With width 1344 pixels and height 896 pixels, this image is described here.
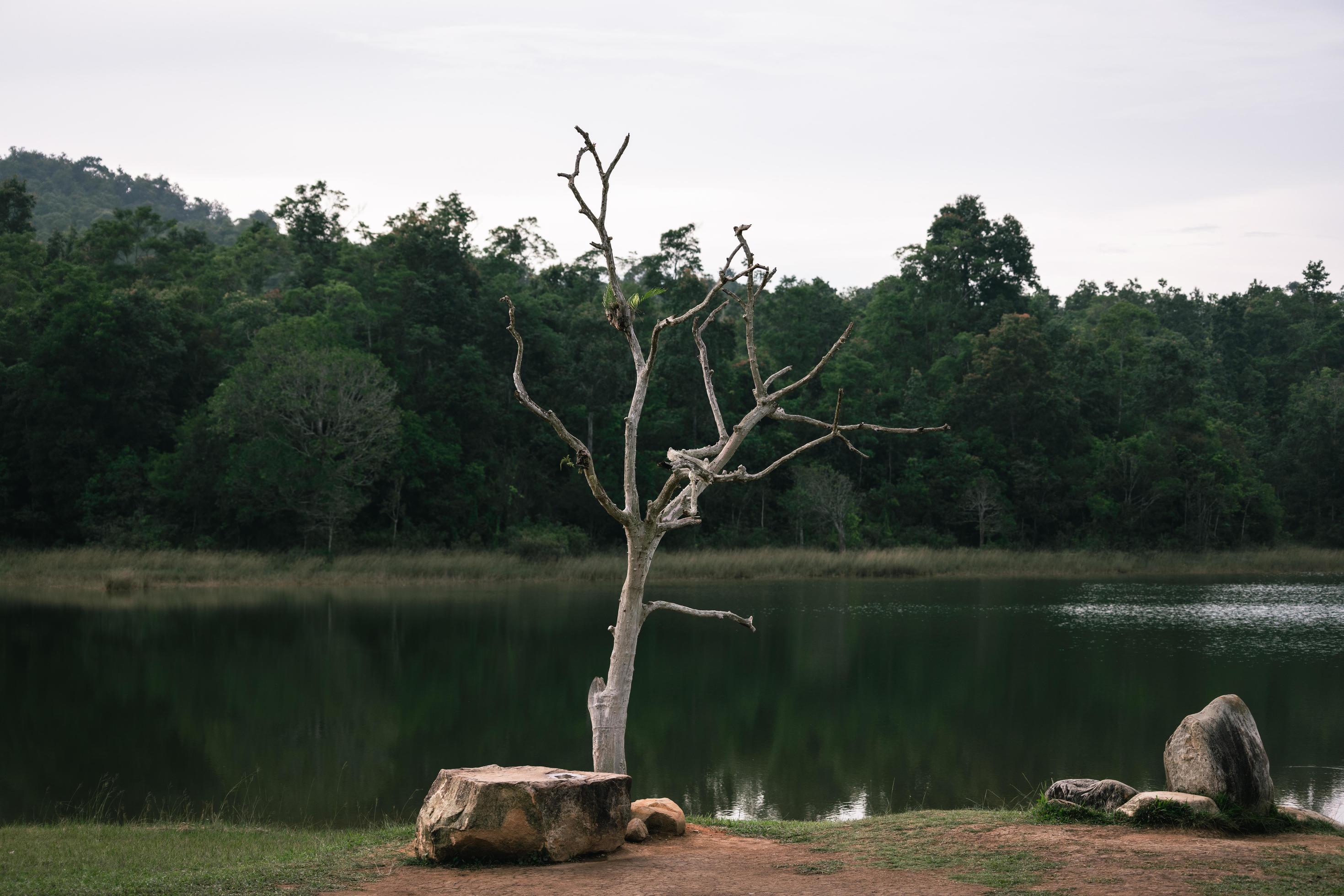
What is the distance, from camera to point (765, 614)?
3016 centimetres

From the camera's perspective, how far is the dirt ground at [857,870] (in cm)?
708

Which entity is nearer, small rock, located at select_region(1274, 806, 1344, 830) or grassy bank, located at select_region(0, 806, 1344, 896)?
grassy bank, located at select_region(0, 806, 1344, 896)

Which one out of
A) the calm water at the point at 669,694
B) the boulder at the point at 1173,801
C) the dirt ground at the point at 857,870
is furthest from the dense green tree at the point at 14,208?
the boulder at the point at 1173,801

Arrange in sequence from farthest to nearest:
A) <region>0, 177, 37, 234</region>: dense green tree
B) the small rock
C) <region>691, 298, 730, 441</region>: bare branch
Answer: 1. <region>0, 177, 37, 234</region>: dense green tree
2. <region>691, 298, 730, 441</region>: bare branch
3. the small rock

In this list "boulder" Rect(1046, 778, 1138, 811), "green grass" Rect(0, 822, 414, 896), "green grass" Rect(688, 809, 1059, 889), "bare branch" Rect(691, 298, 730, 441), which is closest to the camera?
"green grass" Rect(0, 822, 414, 896)

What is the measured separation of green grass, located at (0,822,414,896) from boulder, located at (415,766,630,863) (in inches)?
22.9

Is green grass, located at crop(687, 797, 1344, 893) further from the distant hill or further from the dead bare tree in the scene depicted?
the distant hill

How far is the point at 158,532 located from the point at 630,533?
110 ft

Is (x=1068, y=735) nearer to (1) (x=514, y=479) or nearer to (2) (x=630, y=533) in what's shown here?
(2) (x=630, y=533)

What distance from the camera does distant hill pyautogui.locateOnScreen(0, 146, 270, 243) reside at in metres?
93.4

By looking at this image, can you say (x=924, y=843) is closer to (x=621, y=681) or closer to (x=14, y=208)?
(x=621, y=681)

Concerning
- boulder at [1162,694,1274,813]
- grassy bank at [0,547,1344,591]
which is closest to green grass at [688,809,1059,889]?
boulder at [1162,694,1274,813]

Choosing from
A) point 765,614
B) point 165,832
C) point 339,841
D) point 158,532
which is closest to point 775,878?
point 339,841

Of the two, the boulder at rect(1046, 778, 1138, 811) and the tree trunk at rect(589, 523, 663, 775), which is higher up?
the tree trunk at rect(589, 523, 663, 775)
